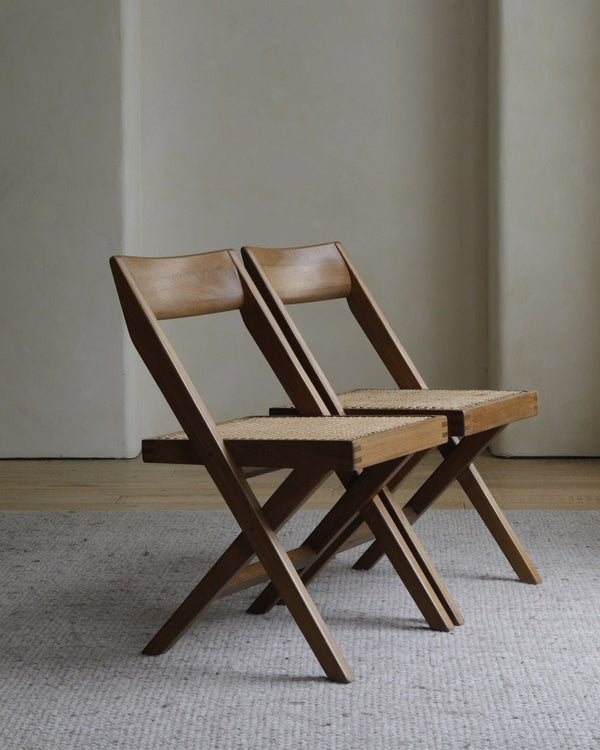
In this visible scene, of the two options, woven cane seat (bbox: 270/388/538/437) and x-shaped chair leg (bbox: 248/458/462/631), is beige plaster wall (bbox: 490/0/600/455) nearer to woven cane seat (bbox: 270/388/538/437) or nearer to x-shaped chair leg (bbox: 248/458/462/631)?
woven cane seat (bbox: 270/388/538/437)

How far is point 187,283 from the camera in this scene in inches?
88.6

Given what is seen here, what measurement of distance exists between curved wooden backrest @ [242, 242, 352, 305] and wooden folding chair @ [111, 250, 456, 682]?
0.22 m

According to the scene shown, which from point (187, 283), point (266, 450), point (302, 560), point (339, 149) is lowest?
point (302, 560)

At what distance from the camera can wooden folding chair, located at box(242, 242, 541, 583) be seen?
2.42 m

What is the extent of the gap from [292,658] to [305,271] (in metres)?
1.01

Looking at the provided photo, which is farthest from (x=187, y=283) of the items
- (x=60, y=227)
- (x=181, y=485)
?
(x=60, y=227)

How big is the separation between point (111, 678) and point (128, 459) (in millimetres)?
2669

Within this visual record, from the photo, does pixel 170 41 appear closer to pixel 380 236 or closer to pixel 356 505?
pixel 380 236

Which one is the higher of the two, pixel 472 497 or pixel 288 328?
pixel 288 328

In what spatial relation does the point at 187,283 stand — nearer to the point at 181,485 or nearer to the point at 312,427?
the point at 312,427

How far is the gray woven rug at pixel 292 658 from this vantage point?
1.75 m

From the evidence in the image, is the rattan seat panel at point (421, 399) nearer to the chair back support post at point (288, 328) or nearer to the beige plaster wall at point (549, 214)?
the chair back support post at point (288, 328)

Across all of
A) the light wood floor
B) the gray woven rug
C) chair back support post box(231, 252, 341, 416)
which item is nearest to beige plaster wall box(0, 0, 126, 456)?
the light wood floor

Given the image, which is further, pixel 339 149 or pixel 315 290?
pixel 339 149
